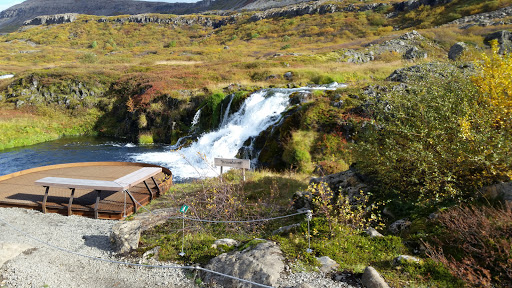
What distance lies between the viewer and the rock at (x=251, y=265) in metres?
4.93

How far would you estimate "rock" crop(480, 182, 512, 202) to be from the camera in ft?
17.3

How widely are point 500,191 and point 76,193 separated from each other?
38.3ft

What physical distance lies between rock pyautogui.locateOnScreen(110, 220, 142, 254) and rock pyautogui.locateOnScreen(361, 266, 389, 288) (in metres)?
4.62

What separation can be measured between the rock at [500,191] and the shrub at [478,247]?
0.40 metres

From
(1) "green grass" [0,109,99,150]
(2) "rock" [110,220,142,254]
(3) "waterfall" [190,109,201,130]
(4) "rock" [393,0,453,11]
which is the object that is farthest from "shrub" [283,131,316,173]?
(4) "rock" [393,0,453,11]

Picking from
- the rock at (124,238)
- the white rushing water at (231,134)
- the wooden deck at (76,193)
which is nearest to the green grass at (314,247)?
the rock at (124,238)

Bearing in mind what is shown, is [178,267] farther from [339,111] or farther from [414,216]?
[339,111]

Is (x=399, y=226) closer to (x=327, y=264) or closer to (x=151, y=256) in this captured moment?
(x=327, y=264)

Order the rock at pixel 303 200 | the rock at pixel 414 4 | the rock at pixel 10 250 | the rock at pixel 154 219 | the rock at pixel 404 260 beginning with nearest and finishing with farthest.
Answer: the rock at pixel 404 260, the rock at pixel 10 250, the rock at pixel 154 219, the rock at pixel 303 200, the rock at pixel 414 4

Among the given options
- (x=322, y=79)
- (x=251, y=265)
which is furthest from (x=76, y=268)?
(x=322, y=79)

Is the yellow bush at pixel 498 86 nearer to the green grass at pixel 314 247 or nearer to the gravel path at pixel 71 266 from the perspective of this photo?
the green grass at pixel 314 247

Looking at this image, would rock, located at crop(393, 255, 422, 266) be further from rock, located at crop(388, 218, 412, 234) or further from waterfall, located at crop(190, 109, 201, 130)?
waterfall, located at crop(190, 109, 201, 130)

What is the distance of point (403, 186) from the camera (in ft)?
22.9

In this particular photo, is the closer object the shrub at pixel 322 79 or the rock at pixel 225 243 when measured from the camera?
the rock at pixel 225 243
